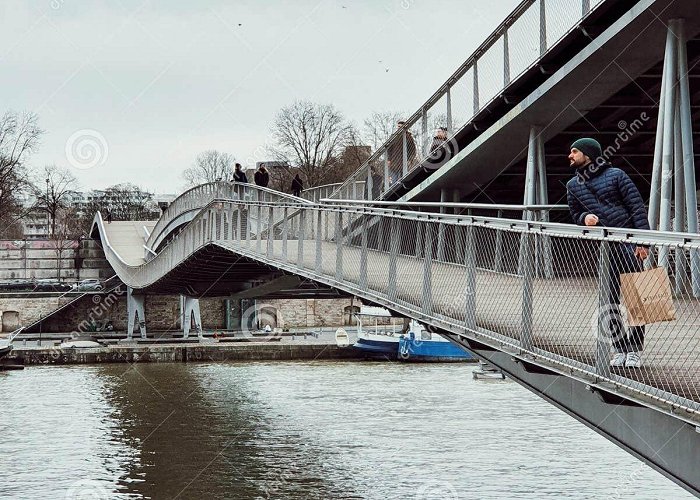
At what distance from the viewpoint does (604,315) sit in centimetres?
826

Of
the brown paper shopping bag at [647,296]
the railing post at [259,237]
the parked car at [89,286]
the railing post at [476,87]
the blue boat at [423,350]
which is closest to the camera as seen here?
the brown paper shopping bag at [647,296]

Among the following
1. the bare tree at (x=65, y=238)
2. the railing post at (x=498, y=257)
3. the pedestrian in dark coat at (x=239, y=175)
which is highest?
the bare tree at (x=65, y=238)

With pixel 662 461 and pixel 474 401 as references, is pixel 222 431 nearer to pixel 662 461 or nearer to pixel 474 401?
pixel 474 401

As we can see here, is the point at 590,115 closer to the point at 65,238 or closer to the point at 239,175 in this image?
the point at 239,175

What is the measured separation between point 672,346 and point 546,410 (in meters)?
19.6

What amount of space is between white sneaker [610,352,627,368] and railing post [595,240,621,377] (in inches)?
2.2

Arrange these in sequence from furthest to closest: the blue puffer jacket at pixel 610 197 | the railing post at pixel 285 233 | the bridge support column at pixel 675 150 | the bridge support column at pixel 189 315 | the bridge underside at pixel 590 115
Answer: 1. the bridge support column at pixel 189 315
2. the railing post at pixel 285 233
3. the bridge underside at pixel 590 115
4. the bridge support column at pixel 675 150
5. the blue puffer jacket at pixel 610 197

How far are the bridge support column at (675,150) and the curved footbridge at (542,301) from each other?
1.45 meters

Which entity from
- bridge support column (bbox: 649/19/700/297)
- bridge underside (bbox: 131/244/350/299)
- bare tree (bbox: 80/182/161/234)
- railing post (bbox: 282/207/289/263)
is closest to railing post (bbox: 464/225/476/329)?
bridge support column (bbox: 649/19/700/297)

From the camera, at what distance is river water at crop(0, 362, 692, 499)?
17.9 metres

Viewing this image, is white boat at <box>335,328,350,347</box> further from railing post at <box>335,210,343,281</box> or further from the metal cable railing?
railing post at <box>335,210,343,281</box>

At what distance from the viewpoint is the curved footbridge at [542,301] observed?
765cm

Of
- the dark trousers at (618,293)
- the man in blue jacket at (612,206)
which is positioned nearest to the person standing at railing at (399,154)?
the man in blue jacket at (612,206)

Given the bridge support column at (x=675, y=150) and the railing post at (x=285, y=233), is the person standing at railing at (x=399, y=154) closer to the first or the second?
the railing post at (x=285, y=233)
